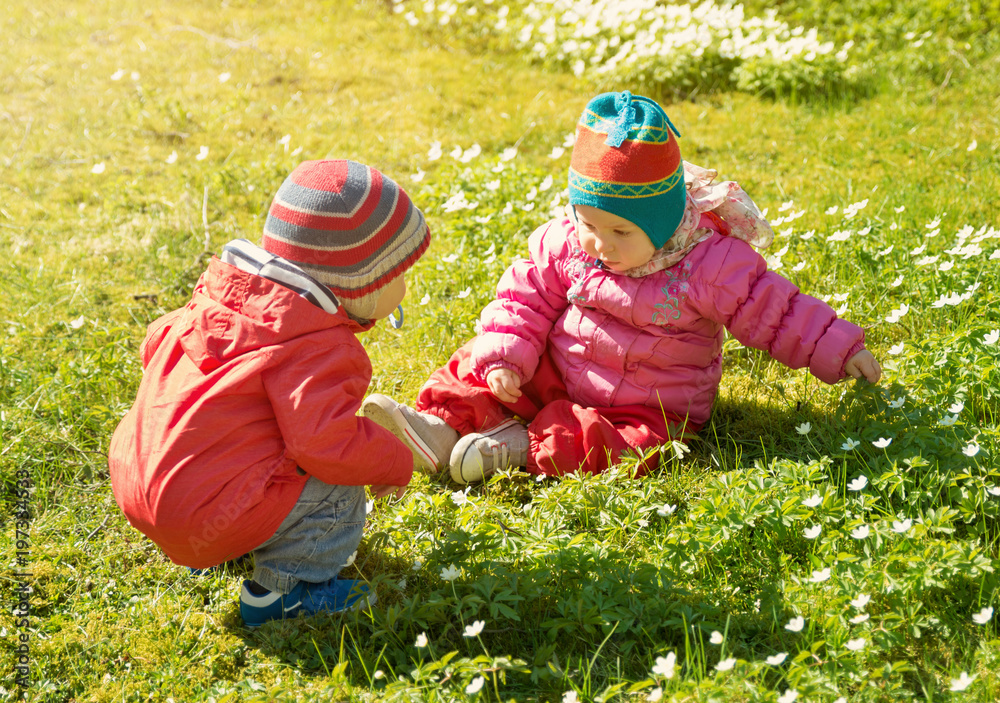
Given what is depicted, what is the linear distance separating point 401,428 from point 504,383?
398 mm

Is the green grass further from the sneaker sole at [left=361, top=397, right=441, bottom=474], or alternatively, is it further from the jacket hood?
the jacket hood

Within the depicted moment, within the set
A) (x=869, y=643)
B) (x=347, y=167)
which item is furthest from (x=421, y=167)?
(x=869, y=643)

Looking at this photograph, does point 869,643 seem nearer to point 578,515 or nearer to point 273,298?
point 578,515

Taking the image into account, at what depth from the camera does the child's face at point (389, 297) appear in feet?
8.16

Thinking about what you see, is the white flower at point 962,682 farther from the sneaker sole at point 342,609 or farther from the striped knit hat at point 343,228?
the striped knit hat at point 343,228

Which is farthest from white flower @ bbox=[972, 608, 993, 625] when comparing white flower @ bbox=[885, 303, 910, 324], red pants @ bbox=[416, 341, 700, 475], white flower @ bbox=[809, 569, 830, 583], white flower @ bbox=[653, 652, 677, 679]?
white flower @ bbox=[885, 303, 910, 324]

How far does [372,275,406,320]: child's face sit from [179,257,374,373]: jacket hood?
0.21 meters

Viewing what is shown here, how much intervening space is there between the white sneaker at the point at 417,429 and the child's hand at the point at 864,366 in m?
1.39

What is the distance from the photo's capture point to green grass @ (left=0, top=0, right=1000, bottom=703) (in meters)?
2.16

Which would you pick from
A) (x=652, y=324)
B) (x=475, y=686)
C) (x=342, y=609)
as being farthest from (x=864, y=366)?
(x=342, y=609)

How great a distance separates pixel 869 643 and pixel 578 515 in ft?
2.90

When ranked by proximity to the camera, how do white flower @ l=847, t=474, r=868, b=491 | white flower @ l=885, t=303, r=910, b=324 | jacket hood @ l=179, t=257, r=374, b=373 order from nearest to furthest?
jacket hood @ l=179, t=257, r=374, b=373 → white flower @ l=847, t=474, r=868, b=491 → white flower @ l=885, t=303, r=910, b=324

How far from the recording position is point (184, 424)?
2.22m

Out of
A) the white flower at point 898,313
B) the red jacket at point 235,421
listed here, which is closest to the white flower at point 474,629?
the red jacket at point 235,421
